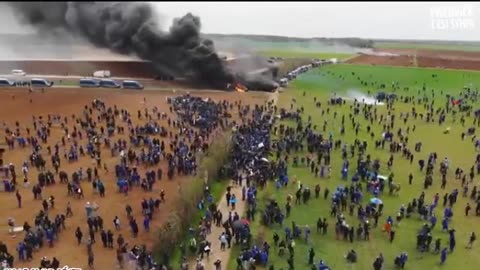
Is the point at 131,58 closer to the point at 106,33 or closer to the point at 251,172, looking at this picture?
the point at 106,33

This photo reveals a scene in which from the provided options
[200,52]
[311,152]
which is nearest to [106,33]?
[200,52]

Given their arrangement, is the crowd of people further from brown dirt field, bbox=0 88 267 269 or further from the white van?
the white van

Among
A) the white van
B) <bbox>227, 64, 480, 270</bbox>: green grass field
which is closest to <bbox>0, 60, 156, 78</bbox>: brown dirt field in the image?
the white van

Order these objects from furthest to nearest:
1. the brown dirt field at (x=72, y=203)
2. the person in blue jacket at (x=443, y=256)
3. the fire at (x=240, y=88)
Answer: the fire at (x=240, y=88)
the brown dirt field at (x=72, y=203)
the person in blue jacket at (x=443, y=256)

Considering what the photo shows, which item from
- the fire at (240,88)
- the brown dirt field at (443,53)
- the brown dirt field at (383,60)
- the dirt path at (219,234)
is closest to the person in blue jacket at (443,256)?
the dirt path at (219,234)

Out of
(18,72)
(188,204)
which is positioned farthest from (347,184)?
(18,72)

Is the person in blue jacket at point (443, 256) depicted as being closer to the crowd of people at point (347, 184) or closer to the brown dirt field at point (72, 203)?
the crowd of people at point (347, 184)

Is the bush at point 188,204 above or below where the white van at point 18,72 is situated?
below
